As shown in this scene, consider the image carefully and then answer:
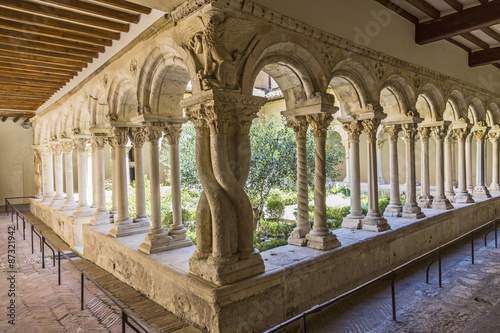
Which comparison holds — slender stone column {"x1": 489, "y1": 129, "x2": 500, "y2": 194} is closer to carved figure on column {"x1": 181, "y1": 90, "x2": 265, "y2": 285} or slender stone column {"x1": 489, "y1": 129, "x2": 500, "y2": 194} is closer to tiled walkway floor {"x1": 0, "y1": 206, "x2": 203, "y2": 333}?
carved figure on column {"x1": 181, "y1": 90, "x2": 265, "y2": 285}

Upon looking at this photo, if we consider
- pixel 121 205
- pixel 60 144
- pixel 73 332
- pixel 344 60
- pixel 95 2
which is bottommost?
pixel 73 332

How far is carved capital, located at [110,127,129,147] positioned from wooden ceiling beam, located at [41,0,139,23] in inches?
73.1

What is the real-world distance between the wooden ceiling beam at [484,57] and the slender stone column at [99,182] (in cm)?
831

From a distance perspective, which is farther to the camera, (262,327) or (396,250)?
(396,250)

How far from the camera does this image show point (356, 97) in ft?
17.7

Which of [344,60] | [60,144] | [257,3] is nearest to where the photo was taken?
[257,3]

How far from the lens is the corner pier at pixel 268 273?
318 centimetres

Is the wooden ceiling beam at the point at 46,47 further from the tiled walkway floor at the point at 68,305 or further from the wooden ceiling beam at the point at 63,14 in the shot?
the tiled walkway floor at the point at 68,305

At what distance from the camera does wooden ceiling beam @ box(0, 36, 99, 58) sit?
504cm

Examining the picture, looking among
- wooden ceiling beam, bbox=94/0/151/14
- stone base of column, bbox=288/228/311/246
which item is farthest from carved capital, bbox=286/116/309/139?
wooden ceiling beam, bbox=94/0/151/14

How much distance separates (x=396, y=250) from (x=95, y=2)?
17.6 ft

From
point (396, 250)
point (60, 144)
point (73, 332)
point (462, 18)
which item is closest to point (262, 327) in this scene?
point (73, 332)

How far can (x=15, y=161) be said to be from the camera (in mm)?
14172

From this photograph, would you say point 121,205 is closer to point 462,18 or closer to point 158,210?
point 158,210
